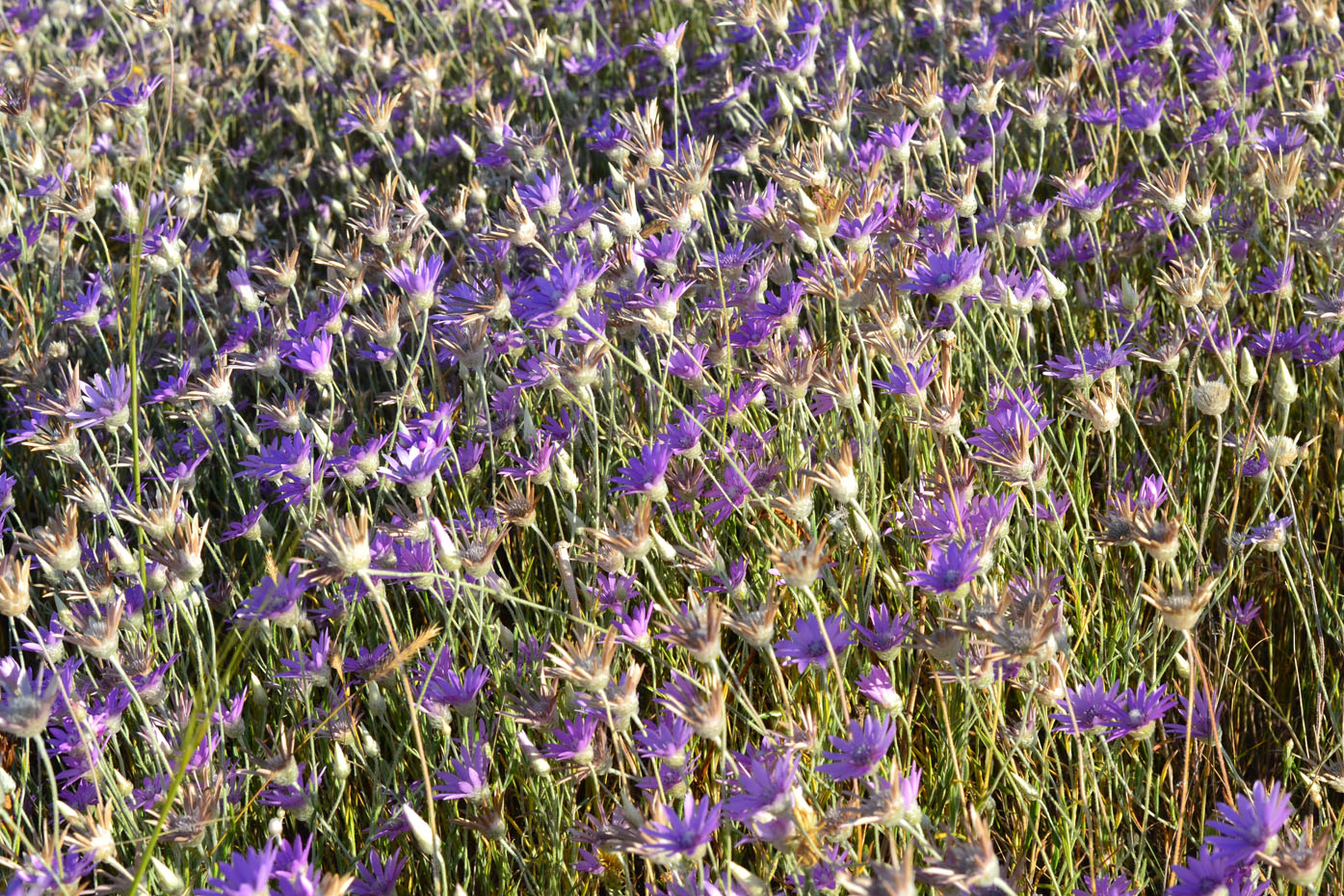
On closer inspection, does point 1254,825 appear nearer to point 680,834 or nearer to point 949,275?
point 680,834

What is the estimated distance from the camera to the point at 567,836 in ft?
5.59

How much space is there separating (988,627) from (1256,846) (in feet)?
1.08

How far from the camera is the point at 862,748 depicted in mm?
1282

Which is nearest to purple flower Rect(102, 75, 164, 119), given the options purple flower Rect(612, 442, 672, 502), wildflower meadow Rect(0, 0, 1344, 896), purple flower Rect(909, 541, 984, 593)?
wildflower meadow Rect(0, 0, 1344, 896)

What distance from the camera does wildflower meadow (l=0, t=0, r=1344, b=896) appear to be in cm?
141

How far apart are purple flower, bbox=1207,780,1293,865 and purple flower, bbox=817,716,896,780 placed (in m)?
0.34

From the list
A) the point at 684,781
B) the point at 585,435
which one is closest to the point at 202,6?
the point at 585,435

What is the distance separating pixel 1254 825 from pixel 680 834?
22.7 inches

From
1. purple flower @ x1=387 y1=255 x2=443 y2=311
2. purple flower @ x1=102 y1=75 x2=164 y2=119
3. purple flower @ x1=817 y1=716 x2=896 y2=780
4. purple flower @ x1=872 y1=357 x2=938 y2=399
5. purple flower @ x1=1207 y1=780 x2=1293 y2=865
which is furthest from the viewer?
purple flower @ x1=102 y1=75 x2=164 y2=119

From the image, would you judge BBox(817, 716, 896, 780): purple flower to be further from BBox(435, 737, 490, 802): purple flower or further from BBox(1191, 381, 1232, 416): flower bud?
BBox(1191, 381, 1232, 416): flower bud

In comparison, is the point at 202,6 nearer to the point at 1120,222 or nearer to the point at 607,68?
the point at 607,68

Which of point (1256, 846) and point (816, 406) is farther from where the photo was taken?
point (816, 406)

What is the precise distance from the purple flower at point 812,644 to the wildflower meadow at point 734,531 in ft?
0.05

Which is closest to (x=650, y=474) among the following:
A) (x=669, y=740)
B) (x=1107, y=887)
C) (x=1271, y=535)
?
(x=669, y=740)
